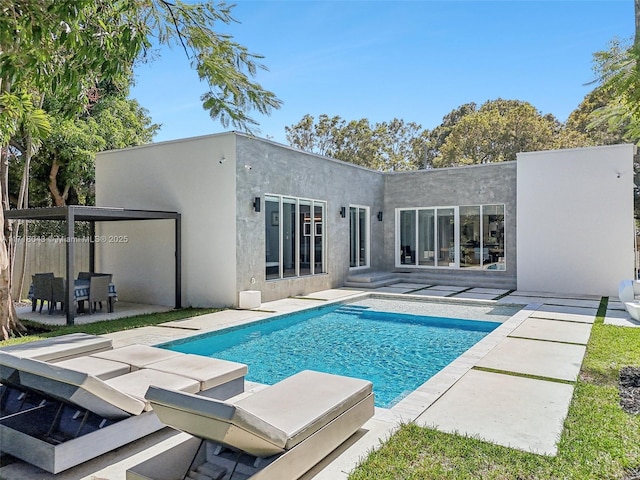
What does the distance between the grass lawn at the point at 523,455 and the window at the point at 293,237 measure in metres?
8.75

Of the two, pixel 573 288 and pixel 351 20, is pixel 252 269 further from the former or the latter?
pixel 573 288

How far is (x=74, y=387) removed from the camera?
3299 mm

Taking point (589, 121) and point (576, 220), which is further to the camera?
point (589, 121)

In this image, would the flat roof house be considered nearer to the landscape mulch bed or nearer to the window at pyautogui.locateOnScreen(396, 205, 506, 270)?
the window at pyautogui.locateOnScreen(396, 205, 506, 270)

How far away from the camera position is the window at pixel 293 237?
484 inches

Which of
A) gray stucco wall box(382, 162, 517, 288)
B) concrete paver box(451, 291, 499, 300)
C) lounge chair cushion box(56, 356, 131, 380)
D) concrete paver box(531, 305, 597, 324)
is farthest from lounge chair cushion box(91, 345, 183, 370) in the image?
gray stucco wall box(382, 162, 517, 288)

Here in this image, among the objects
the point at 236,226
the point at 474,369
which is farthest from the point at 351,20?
the point at 474,369

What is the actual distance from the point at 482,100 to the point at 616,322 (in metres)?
33.0

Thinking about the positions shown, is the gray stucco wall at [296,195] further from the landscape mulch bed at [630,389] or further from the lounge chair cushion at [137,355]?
the landscape mulch bed at [630,389]

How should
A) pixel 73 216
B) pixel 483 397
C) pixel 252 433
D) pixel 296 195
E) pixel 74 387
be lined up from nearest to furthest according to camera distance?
pixel 252 433 → pixel 74 387 → pixel 483 397 → pixel 73 216 → pixel 296 195

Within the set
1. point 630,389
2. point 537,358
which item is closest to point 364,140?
point 537,358

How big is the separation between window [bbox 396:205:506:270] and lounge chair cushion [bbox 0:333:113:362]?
13.8 metres

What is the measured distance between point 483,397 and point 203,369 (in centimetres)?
310

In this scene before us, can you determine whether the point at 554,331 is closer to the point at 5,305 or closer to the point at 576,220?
the point at 576,220
